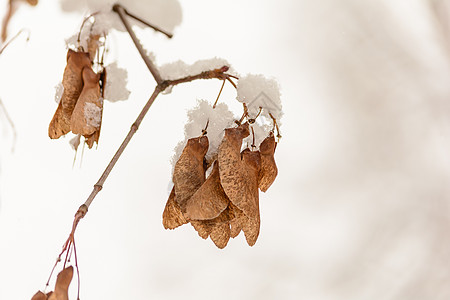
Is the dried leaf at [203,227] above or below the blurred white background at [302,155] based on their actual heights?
below

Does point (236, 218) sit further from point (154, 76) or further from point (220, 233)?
point (154, 76)

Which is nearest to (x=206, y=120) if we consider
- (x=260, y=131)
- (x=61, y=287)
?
(x=260, y=131)

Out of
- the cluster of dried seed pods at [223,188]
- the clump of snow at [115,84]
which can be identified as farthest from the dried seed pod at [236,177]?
the clump of snow at [115,84]

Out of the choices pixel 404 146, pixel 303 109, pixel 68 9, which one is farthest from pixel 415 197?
pixel 68 9

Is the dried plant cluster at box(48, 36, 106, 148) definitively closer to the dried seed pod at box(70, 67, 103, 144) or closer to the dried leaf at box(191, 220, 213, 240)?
the dried seed pod at box(70, 67, 103, 144)

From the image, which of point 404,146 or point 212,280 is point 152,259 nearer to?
point 212,280

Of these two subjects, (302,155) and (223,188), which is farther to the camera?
(302,155)

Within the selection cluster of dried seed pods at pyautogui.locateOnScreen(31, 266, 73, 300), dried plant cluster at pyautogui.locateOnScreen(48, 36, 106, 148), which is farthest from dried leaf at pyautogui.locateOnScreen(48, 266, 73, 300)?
dried plant cluster at pyautogui.locateOnScreen(48, 36, 106, 148)

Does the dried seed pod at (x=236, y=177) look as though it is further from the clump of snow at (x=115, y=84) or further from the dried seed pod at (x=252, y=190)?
the clump of snow at (x=115, y=84)
